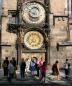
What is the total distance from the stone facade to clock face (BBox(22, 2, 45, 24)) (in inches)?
→ 35.0

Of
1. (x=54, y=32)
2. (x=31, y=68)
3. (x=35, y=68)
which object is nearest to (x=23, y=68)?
(x=31, y=68)

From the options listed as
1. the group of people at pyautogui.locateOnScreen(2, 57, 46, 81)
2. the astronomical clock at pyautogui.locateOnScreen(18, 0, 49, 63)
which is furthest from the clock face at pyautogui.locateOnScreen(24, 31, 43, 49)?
the group of people at pyautogui.locateOnScreen(2, 57, 46, 81)

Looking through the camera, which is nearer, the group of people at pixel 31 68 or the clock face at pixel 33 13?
the group of people at pixel 31 68

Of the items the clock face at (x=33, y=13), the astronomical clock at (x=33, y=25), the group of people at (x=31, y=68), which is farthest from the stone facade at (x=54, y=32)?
the group of people at (x=31, y=68)

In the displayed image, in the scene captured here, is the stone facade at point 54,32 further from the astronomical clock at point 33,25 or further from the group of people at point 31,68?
the group of people at point 31,68

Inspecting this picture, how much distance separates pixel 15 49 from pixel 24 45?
949mm

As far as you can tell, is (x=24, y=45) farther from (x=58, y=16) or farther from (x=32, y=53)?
(x=58, y=16)

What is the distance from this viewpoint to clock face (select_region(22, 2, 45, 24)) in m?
37.8

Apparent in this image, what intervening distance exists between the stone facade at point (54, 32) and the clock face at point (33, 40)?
3.20 feet

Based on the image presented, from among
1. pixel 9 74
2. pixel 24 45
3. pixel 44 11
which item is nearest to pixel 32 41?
pixel 24 45

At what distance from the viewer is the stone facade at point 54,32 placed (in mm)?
37344

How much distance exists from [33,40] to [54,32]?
218cm

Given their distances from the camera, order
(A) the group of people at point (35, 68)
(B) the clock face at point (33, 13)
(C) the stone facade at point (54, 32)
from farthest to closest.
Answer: (B) the clock face at point (33, 13)
(C) the stone facade at point (54, 32)
(A) the group of people at point (35, 68)

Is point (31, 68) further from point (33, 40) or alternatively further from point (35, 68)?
point (33, 40)
